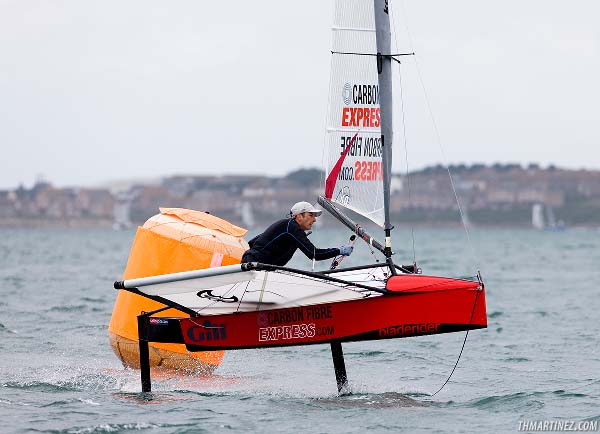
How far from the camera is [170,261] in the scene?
12.0 metres

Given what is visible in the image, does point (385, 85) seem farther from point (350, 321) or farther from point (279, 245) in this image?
point (350, 321)

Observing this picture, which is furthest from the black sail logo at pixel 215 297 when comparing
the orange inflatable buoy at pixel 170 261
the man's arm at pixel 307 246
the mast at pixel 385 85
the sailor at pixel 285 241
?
the mast at pixel 385 85

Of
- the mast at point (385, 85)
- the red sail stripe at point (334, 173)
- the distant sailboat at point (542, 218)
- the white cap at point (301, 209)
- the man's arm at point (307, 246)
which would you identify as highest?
the mast at point (385, 85)

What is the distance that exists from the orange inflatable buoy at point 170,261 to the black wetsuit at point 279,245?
883mm

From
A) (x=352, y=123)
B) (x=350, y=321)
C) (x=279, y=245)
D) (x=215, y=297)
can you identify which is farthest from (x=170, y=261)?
(x=352, y=123)

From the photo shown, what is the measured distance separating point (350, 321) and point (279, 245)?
101 cm

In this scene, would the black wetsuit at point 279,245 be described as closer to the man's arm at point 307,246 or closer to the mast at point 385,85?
the man's arm at point 307,246

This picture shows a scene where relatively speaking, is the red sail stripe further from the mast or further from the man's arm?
the man's arm

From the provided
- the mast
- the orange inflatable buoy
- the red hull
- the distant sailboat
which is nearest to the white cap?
the mast

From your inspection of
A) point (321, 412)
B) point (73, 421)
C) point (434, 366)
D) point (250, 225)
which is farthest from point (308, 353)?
point (250, 225)

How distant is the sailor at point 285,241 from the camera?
11.0 m

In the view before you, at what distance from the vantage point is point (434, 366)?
1396 cm

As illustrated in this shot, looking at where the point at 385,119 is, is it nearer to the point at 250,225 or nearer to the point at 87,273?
the point at 87,273

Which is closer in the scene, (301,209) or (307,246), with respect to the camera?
(307,246)
